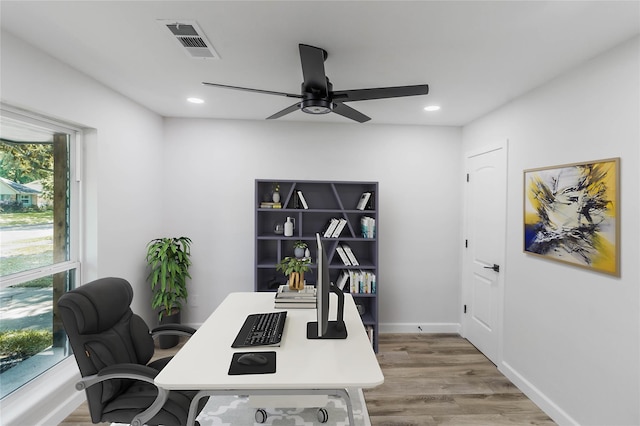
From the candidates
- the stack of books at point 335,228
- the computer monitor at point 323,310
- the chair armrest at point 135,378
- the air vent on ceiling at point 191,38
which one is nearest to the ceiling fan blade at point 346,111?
the air vent on ceiling at point 191,38

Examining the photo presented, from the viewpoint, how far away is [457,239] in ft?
12.4

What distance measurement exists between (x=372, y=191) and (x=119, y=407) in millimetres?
2860

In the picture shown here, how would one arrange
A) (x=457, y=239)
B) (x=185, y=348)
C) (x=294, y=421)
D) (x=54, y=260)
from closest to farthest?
1. (x=185, y=348)
2. (x=294, y=421)
3. (x=54, y=260)
4. (x=457, y=239)

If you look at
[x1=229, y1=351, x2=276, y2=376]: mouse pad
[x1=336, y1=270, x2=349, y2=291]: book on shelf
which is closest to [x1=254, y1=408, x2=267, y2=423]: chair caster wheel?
[x1=229, y1=351, x2=276, y2=376]: mouse pad

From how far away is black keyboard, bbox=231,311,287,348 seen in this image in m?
1.55

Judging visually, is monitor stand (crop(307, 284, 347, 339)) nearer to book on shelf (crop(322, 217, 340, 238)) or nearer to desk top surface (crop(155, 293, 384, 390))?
desk top surface (crop(155, 293, 384, 390))

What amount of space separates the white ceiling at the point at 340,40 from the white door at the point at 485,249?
0.83m

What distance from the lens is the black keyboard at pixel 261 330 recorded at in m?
1.55

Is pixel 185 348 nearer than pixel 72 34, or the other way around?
pixel 185 348

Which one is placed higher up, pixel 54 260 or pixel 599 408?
pixel 54 260

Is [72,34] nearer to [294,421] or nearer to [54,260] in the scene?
[54,260]

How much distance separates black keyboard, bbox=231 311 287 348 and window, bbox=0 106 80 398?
1617 millimetres

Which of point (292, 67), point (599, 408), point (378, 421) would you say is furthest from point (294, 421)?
point (292, 67)

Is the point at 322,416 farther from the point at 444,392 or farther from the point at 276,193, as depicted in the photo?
the point at 276,193
